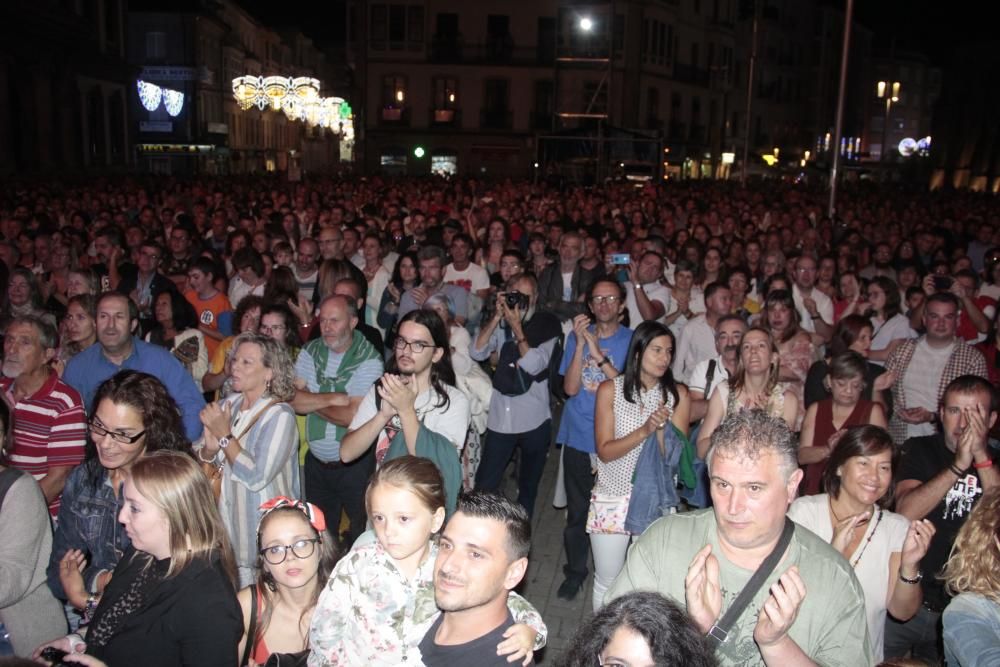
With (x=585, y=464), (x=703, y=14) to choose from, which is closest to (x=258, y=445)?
(x=585, y=464)

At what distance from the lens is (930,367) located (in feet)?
20.0

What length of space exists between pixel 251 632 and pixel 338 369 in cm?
235

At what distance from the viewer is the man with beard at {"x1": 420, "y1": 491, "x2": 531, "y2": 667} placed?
2689 mm

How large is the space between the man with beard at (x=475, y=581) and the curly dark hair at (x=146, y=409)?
1.76 metres

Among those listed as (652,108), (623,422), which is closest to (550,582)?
(623,422)

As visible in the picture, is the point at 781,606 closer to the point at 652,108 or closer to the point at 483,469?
the point at 483,469

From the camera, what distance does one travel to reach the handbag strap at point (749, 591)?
2.63 m

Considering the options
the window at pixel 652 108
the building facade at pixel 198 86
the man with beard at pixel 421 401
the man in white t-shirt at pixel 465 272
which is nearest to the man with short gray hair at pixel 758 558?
the man with beard at pixel 421 401

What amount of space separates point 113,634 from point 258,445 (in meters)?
1.42

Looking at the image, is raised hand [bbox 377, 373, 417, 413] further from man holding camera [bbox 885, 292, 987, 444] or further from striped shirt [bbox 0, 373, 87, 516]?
man holding camera [bbox 885, 292, 987, 444]

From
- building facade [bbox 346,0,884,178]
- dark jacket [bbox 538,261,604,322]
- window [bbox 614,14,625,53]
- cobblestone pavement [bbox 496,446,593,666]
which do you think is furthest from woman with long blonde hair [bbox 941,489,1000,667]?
window [bbox 614,14,625,53]

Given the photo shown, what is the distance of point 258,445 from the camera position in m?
4.32

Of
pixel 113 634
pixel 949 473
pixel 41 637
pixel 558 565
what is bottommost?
pixel 558 565

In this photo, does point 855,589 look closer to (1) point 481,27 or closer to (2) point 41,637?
(2) point 41,637
